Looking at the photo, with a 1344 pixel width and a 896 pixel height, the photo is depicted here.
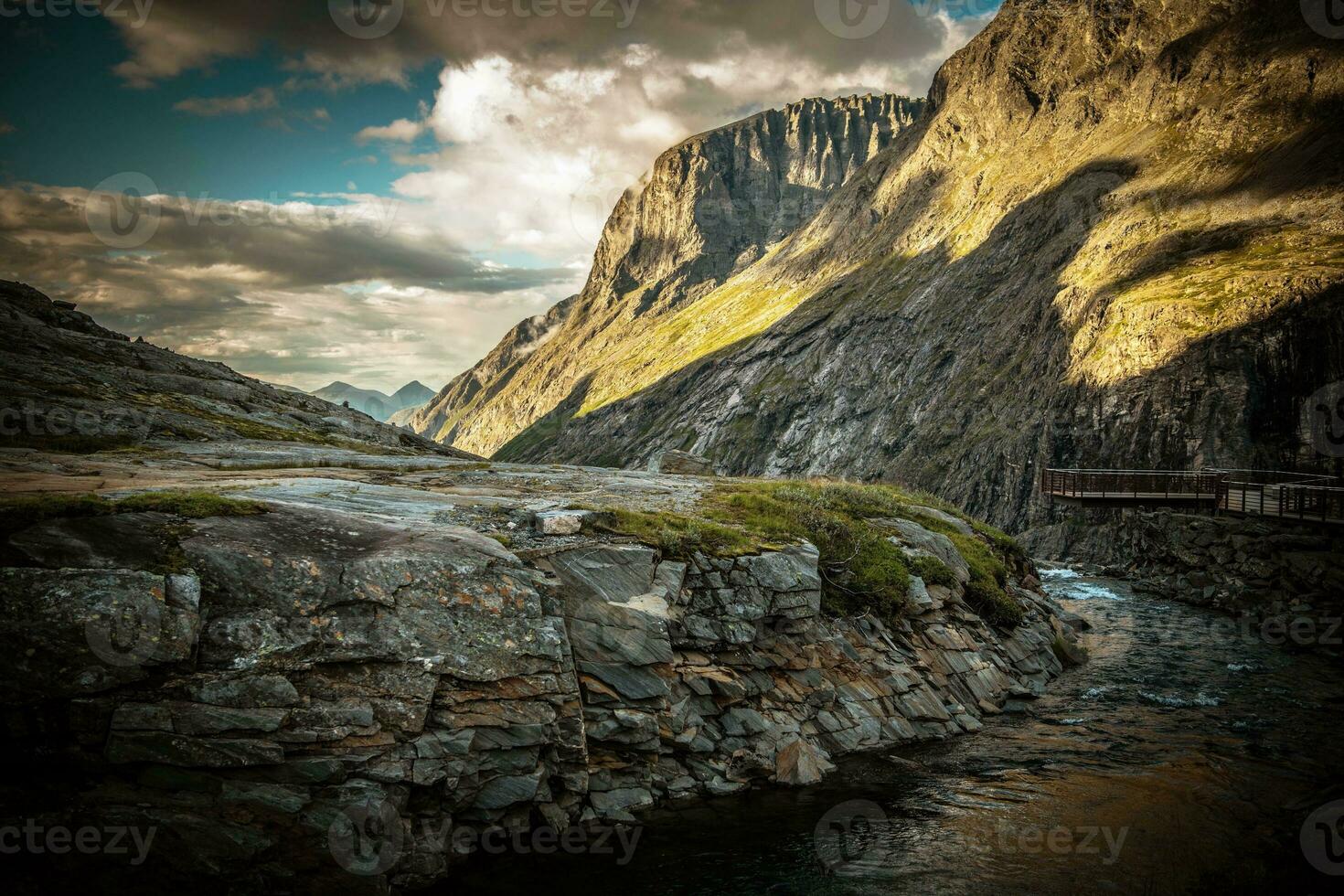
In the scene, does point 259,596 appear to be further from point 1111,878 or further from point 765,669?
point 1111,878

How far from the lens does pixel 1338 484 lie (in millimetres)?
41750

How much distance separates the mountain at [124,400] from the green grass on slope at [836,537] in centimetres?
1824

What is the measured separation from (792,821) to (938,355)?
10054 centimetres

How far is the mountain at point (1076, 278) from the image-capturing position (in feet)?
177

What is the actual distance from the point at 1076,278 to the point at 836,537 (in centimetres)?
7488

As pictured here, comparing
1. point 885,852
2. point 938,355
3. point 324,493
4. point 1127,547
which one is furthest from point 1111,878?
point 938,355

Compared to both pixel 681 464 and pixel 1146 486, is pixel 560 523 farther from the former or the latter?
pixel 1146 486

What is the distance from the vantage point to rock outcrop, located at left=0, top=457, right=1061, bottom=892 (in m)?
10.2

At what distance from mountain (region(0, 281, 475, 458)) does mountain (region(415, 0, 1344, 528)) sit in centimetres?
5945

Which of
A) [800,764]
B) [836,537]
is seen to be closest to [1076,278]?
[836,537]

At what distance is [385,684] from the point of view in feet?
39.6

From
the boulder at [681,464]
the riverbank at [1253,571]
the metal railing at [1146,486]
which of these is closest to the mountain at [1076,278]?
the metal railing at [1146,486]

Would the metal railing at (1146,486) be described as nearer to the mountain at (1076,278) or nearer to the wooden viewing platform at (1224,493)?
the wooden viewing platform at (1224,493)

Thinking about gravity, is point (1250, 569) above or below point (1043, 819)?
above
